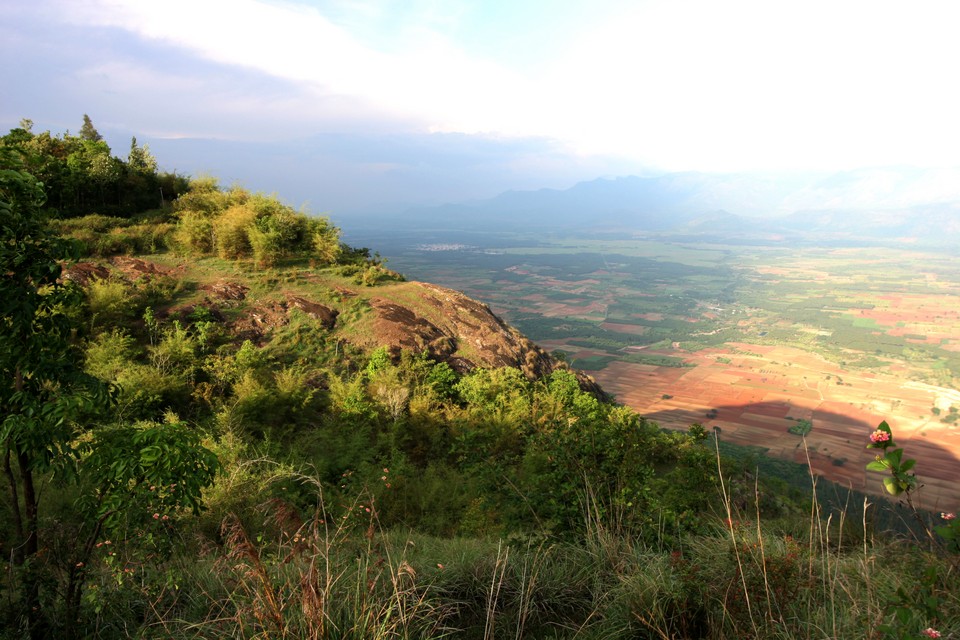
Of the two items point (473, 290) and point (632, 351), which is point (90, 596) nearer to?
point (632, 351)

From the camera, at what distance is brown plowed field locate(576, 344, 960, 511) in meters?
22.8

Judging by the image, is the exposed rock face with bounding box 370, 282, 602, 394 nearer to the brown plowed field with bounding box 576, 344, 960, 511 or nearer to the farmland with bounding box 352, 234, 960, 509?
the farmland with bounding box 352, 234, 960, 509

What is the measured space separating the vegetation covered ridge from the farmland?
1.32 m

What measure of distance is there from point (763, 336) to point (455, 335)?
61147mm

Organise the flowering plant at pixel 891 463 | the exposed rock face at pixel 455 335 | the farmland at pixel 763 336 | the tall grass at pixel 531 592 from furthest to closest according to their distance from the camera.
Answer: the farmland at pixel 763 336
the exposed rock face at pixel 455 335
the tall grass at pixel 531 592
the flowering plant at pixel 891 463

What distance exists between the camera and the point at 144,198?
14711 millimetres

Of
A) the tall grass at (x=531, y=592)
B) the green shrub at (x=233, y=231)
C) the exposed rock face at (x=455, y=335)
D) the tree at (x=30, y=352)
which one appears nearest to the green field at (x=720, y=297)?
the exposed rock face at (x=455, y=335)

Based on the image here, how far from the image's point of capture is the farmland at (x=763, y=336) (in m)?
27.7

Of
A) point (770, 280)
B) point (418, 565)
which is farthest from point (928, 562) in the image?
point (770, 280)

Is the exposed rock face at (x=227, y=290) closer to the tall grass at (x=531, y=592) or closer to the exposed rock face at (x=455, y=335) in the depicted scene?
the exposed rock face at (x=455, y=335)

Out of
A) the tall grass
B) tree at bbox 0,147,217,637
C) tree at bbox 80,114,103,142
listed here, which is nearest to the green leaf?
the tall grass

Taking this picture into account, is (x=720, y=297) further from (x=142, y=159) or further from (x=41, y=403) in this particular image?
(x=41, y=403)

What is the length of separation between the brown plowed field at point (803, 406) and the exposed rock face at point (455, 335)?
13959mm

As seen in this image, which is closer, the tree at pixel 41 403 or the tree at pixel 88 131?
the tree at pixel 41 403
